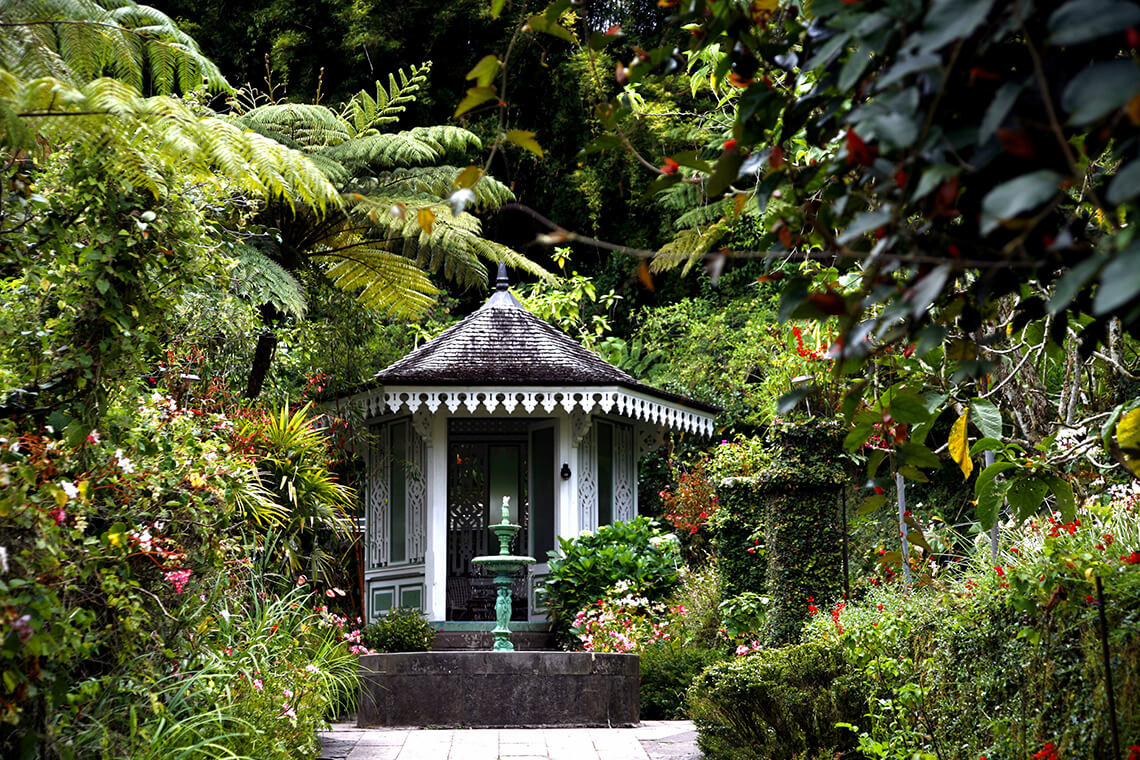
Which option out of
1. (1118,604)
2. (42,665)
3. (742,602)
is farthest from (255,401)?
(1118,604)

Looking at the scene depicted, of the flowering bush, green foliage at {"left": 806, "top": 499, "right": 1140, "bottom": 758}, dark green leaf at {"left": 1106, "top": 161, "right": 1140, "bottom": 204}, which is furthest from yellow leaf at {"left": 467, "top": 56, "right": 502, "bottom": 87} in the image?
the flowering bush

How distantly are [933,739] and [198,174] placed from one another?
3.58 m

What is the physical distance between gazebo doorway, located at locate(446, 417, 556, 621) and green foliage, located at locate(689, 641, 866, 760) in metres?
6.40

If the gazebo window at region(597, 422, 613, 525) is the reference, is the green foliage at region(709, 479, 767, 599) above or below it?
below

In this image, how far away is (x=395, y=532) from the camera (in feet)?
37.6

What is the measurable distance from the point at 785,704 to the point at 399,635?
5.02m

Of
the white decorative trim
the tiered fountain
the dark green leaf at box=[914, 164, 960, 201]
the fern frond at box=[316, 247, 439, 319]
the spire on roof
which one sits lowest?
the tiered fountain

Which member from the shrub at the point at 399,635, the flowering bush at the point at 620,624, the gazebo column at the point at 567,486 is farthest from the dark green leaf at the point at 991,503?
the gazebo column at the point at 567,486

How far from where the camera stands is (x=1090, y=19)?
3.45ft

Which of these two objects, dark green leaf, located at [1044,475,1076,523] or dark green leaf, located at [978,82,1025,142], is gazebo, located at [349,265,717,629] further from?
dark green leaf, located at [978,82,1025,142]

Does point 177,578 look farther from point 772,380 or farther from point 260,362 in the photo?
point 772,380

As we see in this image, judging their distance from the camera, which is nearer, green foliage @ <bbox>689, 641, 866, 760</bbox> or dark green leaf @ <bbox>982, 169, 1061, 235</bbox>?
dark green leaf @ <bbox>982, 169, 1061, 235</bbox>

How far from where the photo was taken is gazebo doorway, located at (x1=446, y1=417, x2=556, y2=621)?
11.7 m

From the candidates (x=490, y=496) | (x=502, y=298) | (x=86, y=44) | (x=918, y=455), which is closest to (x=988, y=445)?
(x=918, y=455)
